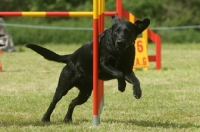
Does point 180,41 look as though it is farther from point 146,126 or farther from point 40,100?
point 146,126

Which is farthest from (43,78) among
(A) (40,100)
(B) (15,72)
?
(A) (40,100)

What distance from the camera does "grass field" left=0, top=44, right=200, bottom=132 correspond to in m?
5.41

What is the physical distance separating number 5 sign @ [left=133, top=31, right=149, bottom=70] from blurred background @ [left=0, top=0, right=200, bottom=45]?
14.4m

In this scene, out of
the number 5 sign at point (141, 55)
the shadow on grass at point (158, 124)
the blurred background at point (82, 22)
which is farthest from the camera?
the blurred background at point (82, 22)

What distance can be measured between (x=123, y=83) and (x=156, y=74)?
6140mm

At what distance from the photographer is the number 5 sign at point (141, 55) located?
40.1 feet

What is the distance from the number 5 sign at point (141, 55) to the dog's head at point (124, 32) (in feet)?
22.2

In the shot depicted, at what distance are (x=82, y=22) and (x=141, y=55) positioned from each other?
16.3 meters

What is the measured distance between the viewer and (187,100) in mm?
7668

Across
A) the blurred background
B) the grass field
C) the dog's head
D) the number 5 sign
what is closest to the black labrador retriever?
the dog's head

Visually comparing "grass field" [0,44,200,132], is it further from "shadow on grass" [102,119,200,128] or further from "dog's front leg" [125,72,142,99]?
"dog's front leg" [125,72,142,99]

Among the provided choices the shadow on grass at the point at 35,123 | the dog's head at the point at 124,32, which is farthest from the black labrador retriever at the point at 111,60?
the shadow on grass at the point at 35,123

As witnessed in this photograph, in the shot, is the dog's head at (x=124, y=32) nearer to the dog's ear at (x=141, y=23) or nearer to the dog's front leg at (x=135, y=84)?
the dog's ear at (x=141, y=23)

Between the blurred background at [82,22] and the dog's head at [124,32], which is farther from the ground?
the dog's head at [124,32]
